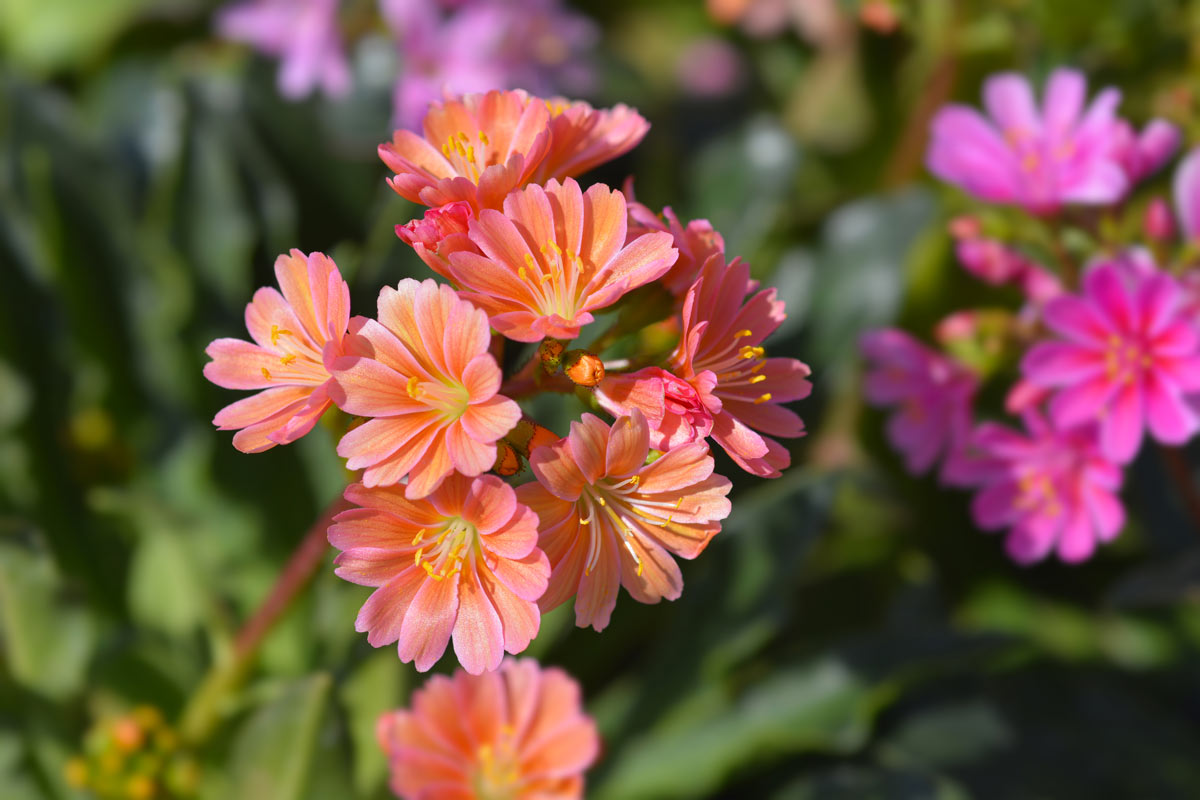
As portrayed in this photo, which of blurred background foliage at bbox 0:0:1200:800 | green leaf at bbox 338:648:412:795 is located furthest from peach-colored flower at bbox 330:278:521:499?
green leaf at bbox 338:648:412:795

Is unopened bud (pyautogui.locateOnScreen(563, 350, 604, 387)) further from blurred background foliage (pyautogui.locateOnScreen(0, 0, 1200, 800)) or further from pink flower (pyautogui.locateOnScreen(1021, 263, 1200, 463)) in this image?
pink flower (pyautogui.locateOnScreen(1021, 263, 1200, 463))

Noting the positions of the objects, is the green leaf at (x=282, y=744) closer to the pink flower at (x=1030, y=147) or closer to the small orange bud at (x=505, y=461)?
the small orange bud at (x=505, y=461)

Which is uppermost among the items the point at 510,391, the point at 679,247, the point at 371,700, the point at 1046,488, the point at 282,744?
the point at 679,247

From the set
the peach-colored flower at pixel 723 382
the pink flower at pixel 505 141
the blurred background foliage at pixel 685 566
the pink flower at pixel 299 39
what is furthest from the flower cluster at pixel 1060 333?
the pink flower at pixel 299 39

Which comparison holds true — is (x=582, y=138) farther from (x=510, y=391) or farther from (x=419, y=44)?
(x=419, y=44)

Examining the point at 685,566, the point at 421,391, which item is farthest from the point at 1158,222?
the point at 421,391

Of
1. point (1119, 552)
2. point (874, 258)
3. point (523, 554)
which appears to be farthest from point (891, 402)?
point (523, 554)
